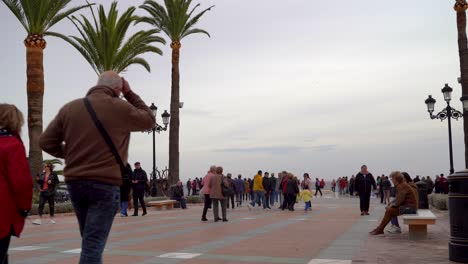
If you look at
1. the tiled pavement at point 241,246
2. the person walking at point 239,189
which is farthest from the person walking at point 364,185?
the person walking at point 239,189

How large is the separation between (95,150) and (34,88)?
2187cm

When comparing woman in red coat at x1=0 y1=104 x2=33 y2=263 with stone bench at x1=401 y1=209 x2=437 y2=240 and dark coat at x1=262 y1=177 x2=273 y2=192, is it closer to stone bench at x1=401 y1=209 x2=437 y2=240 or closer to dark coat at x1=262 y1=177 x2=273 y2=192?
stone bench at x1=401 y1=209 x2=437 y2=240

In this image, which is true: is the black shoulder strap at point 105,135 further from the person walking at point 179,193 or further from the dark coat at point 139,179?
the person walking at point 179,193

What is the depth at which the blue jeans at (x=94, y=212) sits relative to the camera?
150 inches

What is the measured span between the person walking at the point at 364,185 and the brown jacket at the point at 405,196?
6.31 m

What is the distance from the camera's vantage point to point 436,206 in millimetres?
21250

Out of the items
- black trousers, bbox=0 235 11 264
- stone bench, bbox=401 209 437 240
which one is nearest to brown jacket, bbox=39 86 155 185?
black trousers, bbox=0 235 11 264

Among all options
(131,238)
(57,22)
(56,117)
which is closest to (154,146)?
(57,22)

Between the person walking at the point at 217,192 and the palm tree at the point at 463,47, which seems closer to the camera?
the person walking at the point at 217,192

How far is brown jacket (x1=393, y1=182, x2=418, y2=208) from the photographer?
11.5 m

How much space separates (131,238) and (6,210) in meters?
7.62

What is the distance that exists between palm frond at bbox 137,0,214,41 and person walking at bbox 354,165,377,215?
1631cm

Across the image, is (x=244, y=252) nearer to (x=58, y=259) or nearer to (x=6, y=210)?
(x=58, y=259)

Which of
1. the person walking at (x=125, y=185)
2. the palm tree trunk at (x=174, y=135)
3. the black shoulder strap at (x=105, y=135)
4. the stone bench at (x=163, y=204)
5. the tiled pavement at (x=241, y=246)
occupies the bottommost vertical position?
the tiled pavement at (x=241, y=246)
